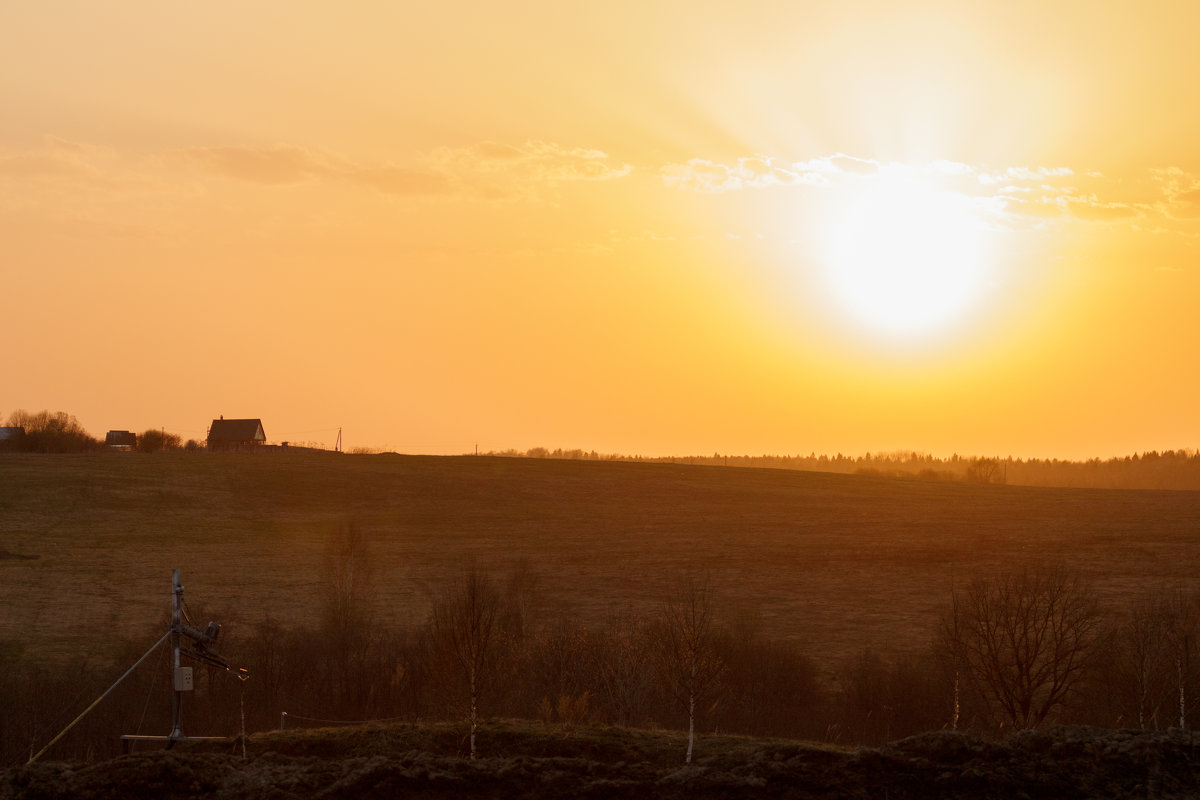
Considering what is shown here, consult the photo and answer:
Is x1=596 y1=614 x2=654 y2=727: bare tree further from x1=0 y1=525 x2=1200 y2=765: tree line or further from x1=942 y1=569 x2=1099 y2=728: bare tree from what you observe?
x1=942 y1=569 x2=1099 y2=728: bare tree

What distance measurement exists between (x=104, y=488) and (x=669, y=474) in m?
56.4

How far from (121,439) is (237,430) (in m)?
18.2

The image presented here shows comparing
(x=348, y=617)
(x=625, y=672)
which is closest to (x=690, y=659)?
(x=625, y=672)

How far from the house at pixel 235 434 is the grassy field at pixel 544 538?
19.4 metres

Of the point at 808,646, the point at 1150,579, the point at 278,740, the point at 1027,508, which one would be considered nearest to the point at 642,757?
the point at 278,740

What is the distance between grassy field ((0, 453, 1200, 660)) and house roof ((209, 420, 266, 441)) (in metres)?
20.6

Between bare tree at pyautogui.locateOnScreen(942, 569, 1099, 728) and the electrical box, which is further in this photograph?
bare tree at pyautogui.locateOnScreen(942, 569, 1099, 728)

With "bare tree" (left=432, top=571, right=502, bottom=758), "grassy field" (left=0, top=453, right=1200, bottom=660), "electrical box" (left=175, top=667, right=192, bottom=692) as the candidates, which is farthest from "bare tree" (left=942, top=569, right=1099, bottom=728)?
"electrical box" (left=175, top=667, right=192, bottom=692)

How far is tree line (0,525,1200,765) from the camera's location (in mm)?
36406

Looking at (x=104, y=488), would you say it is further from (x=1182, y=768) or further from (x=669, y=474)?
(x=1182, y=768)

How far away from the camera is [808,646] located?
53.9 m

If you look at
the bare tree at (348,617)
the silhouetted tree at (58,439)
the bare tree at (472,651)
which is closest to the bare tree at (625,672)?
the bare tree at (472,651)

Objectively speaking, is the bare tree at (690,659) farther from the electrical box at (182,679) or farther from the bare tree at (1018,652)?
the electrical box at (182,679)

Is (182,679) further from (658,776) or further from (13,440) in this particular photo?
(13,440)
